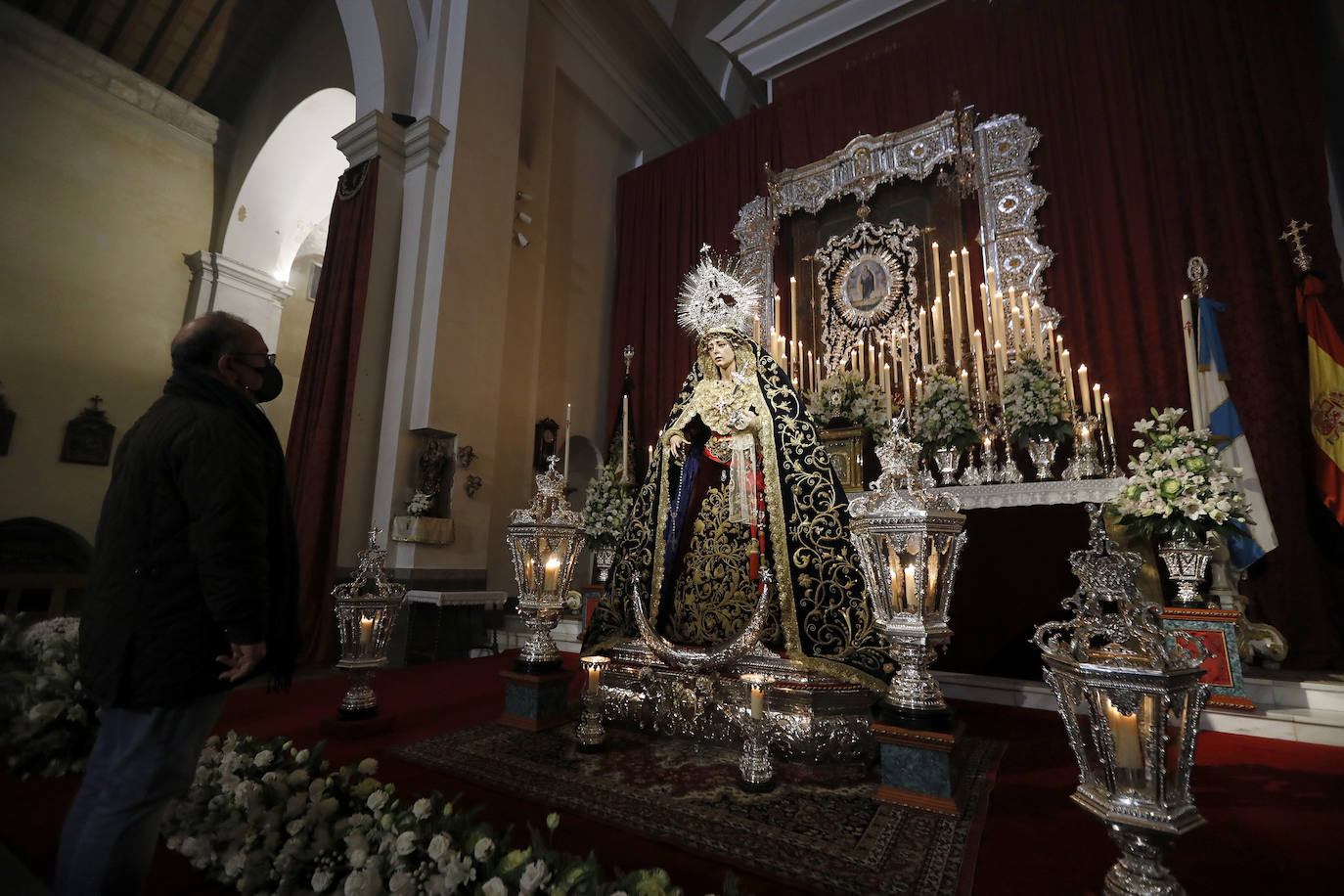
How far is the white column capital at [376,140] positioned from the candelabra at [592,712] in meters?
5.72

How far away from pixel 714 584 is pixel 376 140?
18.9ft

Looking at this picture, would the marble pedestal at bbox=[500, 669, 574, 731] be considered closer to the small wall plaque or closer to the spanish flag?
the spanish flag

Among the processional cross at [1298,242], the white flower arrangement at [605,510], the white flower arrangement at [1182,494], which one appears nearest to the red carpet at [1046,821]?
the white flower arrangement at [1182,494]

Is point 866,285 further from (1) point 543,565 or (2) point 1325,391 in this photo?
(1) point 543,565

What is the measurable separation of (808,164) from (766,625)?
244 inches

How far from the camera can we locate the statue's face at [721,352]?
10.8ft

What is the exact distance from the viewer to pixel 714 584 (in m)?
3.10

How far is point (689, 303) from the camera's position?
11.9ft

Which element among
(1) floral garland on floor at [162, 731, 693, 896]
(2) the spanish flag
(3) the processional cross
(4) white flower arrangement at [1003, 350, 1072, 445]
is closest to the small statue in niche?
(1) floral garland on floor at [162, 731, 693, 896]

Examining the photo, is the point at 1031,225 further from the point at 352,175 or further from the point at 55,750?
the point at 55,750

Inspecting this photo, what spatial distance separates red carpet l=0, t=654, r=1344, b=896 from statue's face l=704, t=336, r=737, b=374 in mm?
2167

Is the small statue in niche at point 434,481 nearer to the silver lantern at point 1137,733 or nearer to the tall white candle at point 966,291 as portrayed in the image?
the tall white candle at point 966,291

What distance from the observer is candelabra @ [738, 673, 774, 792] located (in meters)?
2.28

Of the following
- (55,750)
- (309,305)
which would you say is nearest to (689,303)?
(55,750)
